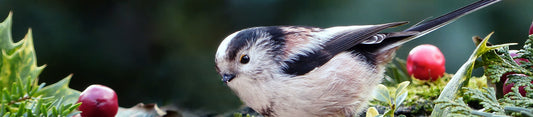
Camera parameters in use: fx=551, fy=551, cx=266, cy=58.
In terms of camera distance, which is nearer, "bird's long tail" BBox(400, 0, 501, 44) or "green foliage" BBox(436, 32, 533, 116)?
"green foliage" BBox(436, 32, 533, 116)

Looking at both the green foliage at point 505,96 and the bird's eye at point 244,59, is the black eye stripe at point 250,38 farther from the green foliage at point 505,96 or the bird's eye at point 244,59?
the green foliage at point 505,96

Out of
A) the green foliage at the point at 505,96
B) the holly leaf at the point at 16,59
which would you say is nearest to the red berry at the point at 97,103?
the holly leaf at the point at 16,59

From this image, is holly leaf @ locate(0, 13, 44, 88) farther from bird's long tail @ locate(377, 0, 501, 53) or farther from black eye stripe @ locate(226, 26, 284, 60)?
bird's long tail @ locate(377, 0, 501, 53)

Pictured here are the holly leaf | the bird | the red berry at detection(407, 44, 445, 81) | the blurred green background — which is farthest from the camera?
the blurred green background

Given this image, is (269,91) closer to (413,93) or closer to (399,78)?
(413,93)

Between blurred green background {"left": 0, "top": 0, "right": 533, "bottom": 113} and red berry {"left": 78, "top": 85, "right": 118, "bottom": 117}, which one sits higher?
blurred green background {"left": 0, "top": 0, "right": 533, "bottom": 113}

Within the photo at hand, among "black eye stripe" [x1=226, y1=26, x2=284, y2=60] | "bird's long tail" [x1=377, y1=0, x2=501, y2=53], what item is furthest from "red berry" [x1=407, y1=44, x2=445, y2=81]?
"black eye stripe" [x1=226, y1=26, x2=284, y2=60]
